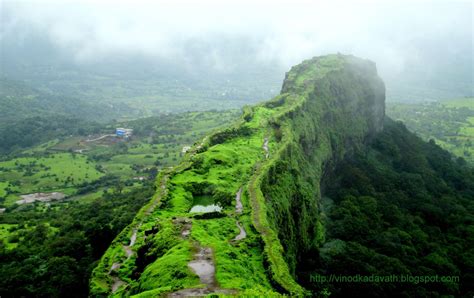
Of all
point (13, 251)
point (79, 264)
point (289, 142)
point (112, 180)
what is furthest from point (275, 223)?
point (112, 180)

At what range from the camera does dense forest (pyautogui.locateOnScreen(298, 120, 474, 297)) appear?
42.0 m

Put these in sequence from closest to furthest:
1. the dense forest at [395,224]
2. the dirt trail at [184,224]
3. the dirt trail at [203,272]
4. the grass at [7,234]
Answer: the dirt trail at [203,272] < the dirt trail at [184,224] < the dense forest at [395,224] < the grass at [7,234]

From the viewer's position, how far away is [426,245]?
5525cm

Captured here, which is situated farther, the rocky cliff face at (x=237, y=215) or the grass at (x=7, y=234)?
the grass at (x=7, y=234)

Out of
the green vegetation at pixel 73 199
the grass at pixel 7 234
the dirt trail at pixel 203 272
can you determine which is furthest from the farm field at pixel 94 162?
the dirt trail at pixel 203 272

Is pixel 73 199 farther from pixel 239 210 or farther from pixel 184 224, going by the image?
pixel 184 224

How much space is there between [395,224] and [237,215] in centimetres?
3853

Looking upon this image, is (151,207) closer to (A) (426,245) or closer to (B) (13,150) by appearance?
(A) (426,245)

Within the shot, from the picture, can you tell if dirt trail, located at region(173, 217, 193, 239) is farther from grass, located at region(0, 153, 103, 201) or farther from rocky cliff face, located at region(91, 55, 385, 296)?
grass, located at region(0, 153, 103, 201)

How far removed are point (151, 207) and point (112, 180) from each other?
102900mm

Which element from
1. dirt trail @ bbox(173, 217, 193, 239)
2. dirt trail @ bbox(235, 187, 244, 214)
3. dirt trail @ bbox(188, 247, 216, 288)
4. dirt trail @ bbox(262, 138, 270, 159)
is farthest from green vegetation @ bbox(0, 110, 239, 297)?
dirt trail @ bbox(262, 138, 270, 159)

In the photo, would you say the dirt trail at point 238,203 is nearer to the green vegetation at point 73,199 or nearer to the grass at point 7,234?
the green vegetation at point 73,199

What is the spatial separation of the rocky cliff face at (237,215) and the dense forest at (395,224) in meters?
4.20

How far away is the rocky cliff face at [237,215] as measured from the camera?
2142 centimetres
